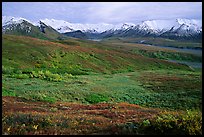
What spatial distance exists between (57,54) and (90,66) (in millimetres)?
8010

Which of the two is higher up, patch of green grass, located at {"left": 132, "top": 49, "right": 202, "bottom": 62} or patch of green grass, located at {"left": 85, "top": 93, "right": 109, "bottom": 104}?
patch of green grass, located at {"left": 85, "top": 93, "right": 109, "bottom": 104}

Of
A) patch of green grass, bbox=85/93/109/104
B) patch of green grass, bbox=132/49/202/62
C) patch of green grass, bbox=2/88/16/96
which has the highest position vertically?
patch of green grass, bbox=2/88/16/96

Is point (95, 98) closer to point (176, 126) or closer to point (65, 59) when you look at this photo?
point (176, 126)

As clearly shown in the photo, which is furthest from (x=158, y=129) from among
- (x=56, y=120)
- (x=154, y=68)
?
(x=154, y=68)

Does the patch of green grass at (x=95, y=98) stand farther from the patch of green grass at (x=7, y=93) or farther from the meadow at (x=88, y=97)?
the patch of green grass at (x=7, y=93)

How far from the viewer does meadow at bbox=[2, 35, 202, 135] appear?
431 inches

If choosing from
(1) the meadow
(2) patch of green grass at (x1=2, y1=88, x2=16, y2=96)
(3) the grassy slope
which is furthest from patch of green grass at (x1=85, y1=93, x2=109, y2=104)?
(3) the grassy slope

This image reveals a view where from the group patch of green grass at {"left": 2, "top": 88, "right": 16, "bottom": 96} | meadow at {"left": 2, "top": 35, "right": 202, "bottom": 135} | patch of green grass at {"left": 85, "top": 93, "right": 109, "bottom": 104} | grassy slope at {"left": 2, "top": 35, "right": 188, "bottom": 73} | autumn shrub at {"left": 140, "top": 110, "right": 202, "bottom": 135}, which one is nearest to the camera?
autumn shrub at {"left": 140, "top": 110, "right": 202, "bottom": 135}

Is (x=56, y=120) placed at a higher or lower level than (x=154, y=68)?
higher

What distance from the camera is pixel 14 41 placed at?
221 ft

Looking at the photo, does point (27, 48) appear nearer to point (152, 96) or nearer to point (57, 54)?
point (57, 54)

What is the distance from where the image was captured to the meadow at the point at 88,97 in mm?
10945

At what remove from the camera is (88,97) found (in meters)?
27.8

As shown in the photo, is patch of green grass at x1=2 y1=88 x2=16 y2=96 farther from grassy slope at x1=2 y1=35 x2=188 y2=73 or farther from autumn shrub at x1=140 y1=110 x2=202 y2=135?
grassy slope at x1=2 y1=35 x2=188 y2=73
